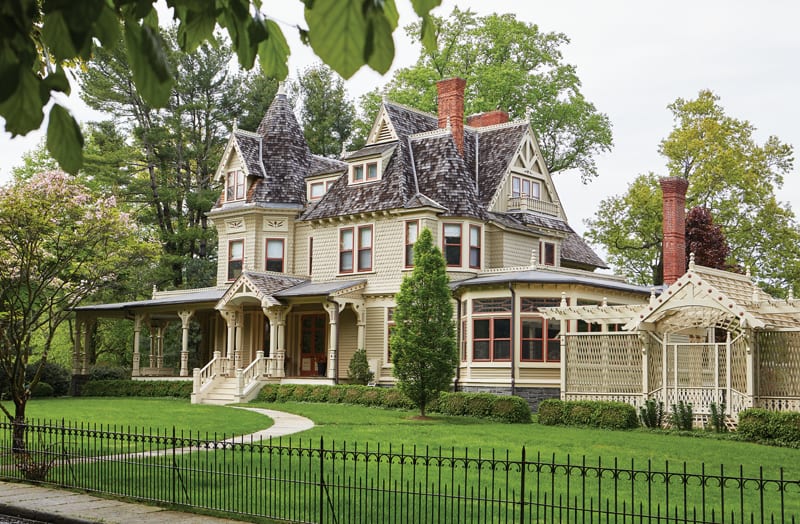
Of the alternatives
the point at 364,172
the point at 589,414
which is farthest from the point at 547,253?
the point at 589,414

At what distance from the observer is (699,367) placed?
84.2 feet

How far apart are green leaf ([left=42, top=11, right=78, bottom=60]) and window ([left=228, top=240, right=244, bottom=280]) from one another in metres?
38.9

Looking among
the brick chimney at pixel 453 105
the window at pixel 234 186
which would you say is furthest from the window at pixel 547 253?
the window at pixel 234 186

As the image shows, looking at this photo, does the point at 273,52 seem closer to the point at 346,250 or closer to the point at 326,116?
the point at 346,250

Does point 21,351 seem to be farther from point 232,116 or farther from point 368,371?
point 232,116

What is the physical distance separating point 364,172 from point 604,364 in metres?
14.8

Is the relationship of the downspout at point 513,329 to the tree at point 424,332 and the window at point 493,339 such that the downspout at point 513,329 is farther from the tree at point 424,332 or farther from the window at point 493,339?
the tree at point 424,332

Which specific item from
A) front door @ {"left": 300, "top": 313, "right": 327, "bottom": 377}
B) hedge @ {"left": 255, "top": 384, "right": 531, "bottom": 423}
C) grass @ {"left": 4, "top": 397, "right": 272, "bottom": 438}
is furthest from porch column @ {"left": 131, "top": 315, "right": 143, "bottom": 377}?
hedge @ {"left": 255, "top": 384, "right": 531, "bottom": 423}

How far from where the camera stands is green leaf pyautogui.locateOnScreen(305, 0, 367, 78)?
2.51 meters

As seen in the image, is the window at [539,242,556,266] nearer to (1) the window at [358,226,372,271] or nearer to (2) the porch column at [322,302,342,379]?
(1) the window at [358,226,372,271]

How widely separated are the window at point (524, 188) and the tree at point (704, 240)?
31.0 feet

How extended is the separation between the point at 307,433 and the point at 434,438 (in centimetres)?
310

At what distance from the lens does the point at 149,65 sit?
9.18 ft

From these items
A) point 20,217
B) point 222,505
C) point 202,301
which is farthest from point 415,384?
point 202,301
